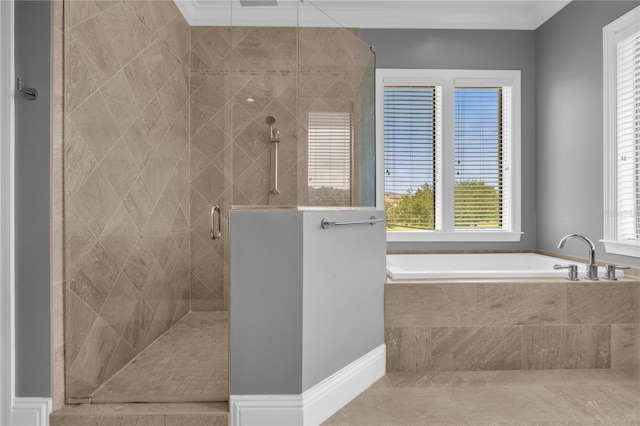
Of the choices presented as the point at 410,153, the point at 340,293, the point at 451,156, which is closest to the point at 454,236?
the point at 451,156

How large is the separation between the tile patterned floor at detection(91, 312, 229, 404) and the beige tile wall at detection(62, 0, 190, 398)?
67 mm

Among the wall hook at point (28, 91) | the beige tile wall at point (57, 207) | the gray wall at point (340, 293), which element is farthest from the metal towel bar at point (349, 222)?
the wall hook at point (28, 91)

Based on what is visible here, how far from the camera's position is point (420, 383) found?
2.28 metres

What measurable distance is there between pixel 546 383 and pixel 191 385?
1.79 m

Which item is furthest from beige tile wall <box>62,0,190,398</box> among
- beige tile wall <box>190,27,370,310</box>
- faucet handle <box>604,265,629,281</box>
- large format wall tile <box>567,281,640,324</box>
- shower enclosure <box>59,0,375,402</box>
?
faucet handle <box>604,265,629,281</box>

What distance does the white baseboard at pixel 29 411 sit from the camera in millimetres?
1740

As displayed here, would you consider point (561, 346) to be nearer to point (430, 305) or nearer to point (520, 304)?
point (520, 304)

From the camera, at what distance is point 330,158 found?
2082 millimetres

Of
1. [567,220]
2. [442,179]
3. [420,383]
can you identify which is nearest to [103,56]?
[420,383]

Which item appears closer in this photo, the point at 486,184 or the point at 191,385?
the point at 191,385

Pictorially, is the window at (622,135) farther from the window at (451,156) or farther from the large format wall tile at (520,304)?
the window at (451,156)

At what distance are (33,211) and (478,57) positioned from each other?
338 centimetres

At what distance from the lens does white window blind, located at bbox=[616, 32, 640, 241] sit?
8.82ft

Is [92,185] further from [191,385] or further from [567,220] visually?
[567,220]
